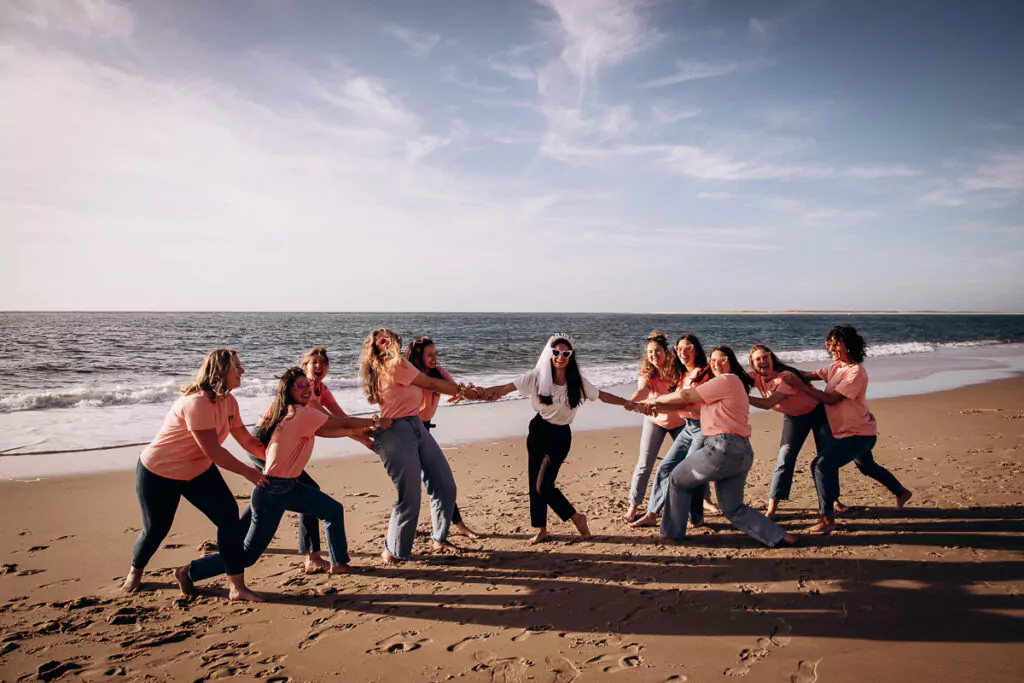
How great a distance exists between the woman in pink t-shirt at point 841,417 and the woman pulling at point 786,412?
0.13m

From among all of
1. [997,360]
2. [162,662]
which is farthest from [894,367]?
[162,662]

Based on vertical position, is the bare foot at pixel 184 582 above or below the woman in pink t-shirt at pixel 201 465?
below

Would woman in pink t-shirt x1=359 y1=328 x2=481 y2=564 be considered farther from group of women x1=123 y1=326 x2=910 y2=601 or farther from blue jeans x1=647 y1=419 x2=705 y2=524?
blue jeans x1=647 y1=419 x2=705 y2=524

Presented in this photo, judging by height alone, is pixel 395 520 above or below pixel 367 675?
above

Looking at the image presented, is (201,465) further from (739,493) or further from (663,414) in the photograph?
(739,493)

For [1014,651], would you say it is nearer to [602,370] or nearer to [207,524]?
[207,524]

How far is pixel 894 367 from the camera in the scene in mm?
22453

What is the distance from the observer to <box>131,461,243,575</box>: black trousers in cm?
398

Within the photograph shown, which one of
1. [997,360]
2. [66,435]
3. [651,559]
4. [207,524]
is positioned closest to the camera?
[651,559]

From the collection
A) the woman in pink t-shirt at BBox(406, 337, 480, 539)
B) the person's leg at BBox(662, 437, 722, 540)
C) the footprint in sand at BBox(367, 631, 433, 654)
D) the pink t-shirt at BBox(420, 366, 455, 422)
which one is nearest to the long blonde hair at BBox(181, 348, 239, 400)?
the woman in pink t-shirt at BBox(406, 337, 480, 539)

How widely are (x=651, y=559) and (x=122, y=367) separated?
87.2 ft

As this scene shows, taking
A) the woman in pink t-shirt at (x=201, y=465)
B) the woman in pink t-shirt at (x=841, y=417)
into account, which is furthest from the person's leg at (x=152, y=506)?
the woman in pink t-shirt at (x=841, y=417)

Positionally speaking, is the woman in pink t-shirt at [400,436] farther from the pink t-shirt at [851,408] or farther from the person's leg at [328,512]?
the pink t-shirt at [851,408]

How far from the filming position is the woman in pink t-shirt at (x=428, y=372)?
17.6ft
